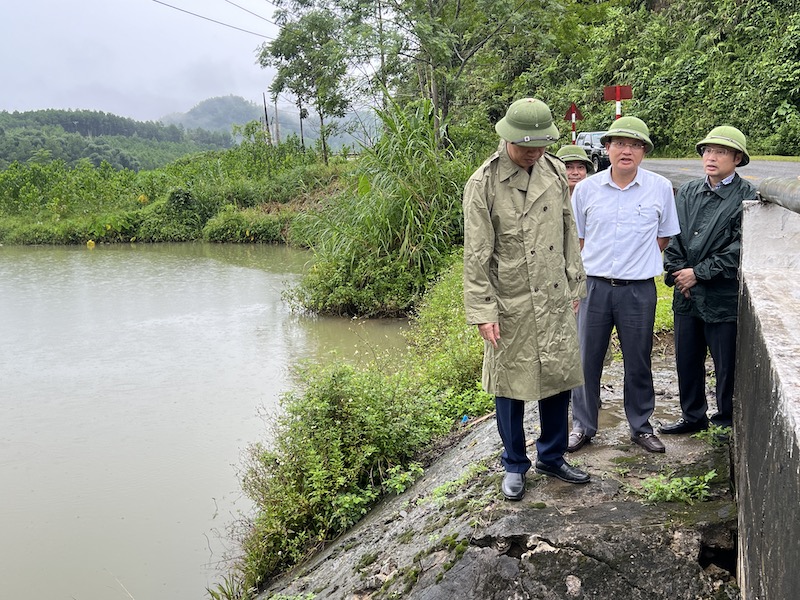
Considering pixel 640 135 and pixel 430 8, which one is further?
pixel 430 8

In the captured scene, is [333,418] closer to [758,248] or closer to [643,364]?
[643,364]

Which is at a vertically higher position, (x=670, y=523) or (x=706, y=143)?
(x=706, y=143)

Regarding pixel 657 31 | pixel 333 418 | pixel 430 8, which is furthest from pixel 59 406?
pixel 657 31

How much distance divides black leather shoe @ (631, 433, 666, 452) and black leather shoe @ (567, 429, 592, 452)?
0.67 ft

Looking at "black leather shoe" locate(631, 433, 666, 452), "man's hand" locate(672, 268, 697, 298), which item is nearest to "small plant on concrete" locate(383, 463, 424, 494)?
"black leather shoe" locate(631, 433, 666, 452)

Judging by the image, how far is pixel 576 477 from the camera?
107 inches

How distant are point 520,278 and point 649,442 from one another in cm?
99

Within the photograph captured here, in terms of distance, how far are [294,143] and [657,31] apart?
12.0 m

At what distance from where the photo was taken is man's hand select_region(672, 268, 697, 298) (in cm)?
290

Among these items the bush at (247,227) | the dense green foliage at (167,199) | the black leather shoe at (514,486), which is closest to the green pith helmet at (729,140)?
the black leather shoe at (514,486)

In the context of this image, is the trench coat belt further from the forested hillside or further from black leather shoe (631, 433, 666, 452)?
the forested hillside

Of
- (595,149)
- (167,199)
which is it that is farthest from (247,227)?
(595,149)

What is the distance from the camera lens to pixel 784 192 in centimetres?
198

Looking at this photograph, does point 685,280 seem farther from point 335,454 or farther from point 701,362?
point 335,454
